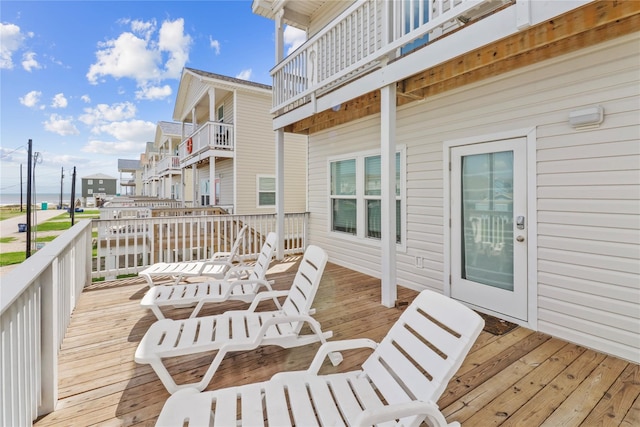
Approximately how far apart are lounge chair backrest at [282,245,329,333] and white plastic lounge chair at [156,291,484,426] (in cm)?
89

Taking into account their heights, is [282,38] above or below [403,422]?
above

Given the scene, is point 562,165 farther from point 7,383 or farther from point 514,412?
point 7,383

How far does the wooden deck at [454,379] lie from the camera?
6.57 feet

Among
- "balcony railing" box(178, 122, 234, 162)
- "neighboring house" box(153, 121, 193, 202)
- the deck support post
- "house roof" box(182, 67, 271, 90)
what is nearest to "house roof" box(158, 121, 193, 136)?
"neighboring house" box(153, 121, 193, 202)

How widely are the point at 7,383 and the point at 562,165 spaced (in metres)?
4.50

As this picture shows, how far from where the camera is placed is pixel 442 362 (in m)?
1.52

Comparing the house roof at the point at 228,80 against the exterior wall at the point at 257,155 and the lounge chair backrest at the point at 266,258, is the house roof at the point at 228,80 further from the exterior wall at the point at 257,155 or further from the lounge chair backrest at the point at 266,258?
the lounge chair backrest at the point at 266,258

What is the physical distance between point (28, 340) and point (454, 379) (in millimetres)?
2952

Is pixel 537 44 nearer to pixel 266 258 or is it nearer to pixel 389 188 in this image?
pixel 389 188

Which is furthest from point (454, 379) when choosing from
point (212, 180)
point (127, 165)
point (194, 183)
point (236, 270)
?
point (127, 165)

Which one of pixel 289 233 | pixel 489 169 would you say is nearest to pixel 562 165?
pixel 489 169

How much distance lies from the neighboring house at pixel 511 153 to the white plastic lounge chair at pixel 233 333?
1458mm

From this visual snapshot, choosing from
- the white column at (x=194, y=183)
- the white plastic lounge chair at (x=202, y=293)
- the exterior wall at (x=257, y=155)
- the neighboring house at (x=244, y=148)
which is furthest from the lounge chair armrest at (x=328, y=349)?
the white column at (x=194, y=183)

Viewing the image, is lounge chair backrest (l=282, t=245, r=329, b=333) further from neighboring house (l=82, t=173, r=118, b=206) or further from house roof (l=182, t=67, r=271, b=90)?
neighboring house (l=82, t=173, r=118, b=206)
